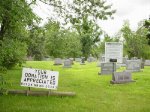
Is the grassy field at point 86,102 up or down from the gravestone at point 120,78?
down

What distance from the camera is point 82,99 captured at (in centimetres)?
1321

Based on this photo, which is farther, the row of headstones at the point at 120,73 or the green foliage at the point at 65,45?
the green foliage at the point at 65,45

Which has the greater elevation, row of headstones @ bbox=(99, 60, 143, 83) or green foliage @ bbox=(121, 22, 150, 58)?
green foliage @ bbox=(121, 22, 150, 58)

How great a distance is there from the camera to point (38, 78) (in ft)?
44.1

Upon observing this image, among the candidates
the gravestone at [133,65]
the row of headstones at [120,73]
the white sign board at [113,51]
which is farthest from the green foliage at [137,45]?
the white sign board at [113,51]

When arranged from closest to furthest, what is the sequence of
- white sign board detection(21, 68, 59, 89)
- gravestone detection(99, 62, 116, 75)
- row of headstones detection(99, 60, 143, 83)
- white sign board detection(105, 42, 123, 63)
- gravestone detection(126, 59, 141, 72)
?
white sign board detection(21, 68, 59, 89) → row of headstones detection(99, 60, 143, 83) → white sign board detection(105, 42, 123, 63) → gravestone detection(99, 62, 116, 75) → gravestone detection(126, 59, 141, 72)

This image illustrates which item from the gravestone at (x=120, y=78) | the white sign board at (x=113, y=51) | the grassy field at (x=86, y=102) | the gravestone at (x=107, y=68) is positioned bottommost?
the grassy field at (x=86, y=102)

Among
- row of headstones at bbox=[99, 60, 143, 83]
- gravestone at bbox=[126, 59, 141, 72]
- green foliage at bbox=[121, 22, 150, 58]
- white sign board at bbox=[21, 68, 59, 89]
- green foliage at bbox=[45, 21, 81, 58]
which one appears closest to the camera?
white sign board at bbox=[21, 68, 59, 89]

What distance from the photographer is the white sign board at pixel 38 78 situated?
13305 mm

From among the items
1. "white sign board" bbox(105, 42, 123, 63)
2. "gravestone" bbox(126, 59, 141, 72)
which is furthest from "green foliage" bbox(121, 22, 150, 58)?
"white sign board" bbox(105, 42, 123, 63)

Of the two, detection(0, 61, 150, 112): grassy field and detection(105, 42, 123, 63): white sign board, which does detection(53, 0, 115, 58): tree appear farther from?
detection(105, 42, 123, 63): white sign board

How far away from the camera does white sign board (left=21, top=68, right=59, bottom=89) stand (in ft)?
43.7

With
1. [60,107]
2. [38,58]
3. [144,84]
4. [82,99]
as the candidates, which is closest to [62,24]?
[82,99]

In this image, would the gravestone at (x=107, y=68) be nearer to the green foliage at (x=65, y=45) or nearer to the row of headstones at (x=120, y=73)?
the row of headstones at (x=120, y=73)
